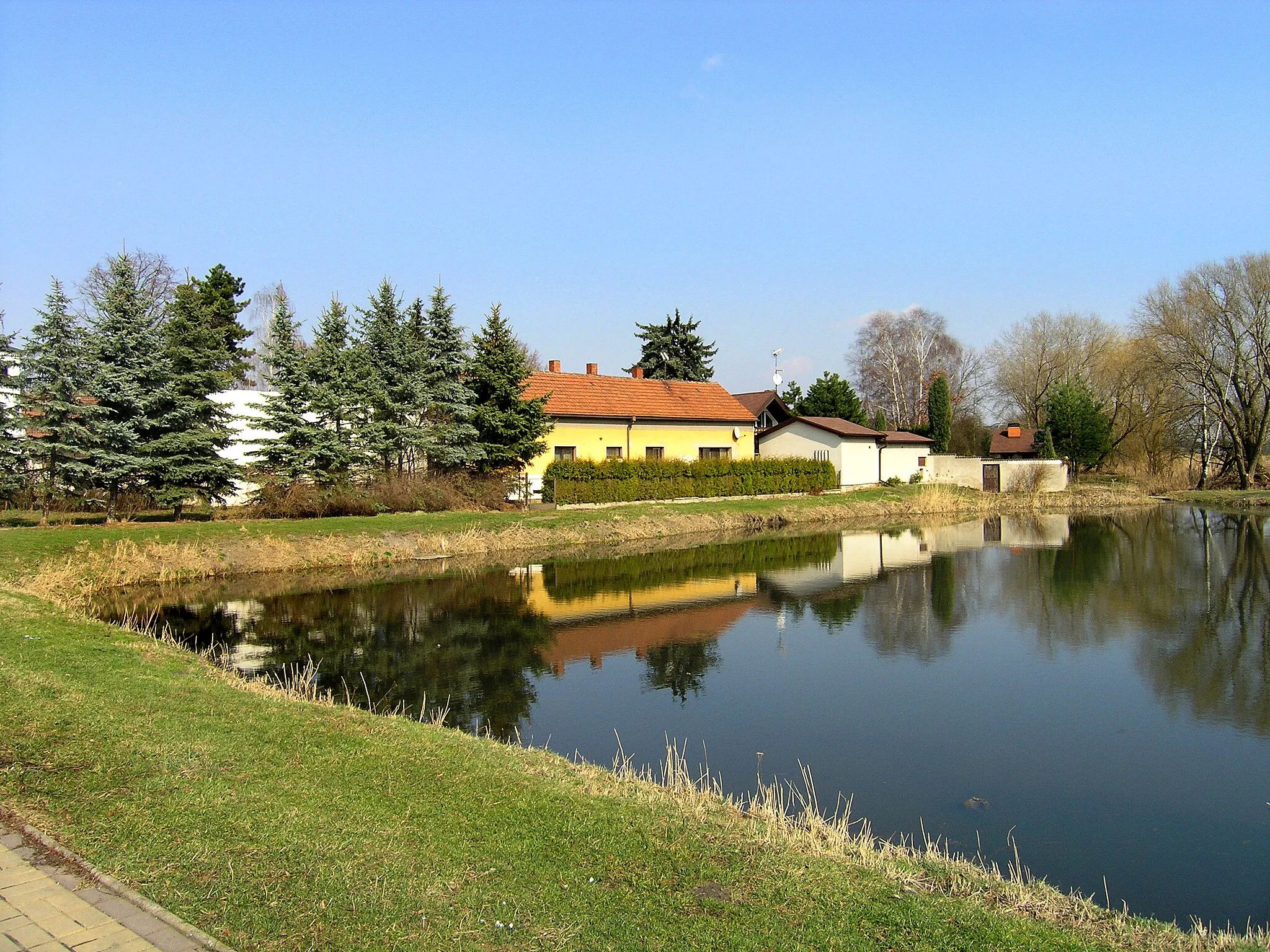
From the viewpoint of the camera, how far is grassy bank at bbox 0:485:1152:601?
18078 mm

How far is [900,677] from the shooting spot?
12422 mm

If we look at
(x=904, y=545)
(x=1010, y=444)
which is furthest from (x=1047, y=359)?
(x=904, y=545)

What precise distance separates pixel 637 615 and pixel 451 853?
12.0 m

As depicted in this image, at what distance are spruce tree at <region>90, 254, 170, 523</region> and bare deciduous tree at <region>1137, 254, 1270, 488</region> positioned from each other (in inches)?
1748

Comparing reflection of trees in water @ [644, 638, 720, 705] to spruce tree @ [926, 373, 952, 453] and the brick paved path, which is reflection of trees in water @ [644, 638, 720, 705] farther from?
spruce tree @ [926, 373, 952, 453]

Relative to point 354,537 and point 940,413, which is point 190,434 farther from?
point 940,413

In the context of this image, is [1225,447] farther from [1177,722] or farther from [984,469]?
[1177,722]

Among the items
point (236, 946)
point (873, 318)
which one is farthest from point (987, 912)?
point (873, 318)

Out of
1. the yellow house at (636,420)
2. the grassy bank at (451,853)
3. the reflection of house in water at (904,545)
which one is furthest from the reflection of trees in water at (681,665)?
the yellow house at (636,420)

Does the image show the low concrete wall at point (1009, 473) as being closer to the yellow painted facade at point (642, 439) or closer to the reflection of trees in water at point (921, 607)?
the yellow painted facade at point (642, 439)

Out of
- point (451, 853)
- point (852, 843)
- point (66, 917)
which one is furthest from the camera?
point (852, 843)

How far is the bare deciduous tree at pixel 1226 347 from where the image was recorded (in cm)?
4184

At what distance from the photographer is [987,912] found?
4770 millimetres

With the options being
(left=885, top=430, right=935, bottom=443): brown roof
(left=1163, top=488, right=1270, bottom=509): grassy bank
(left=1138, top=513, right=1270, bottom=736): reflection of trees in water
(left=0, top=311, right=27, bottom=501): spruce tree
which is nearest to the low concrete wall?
(left=885, top=430, right=935, bottom=443): brown roof
